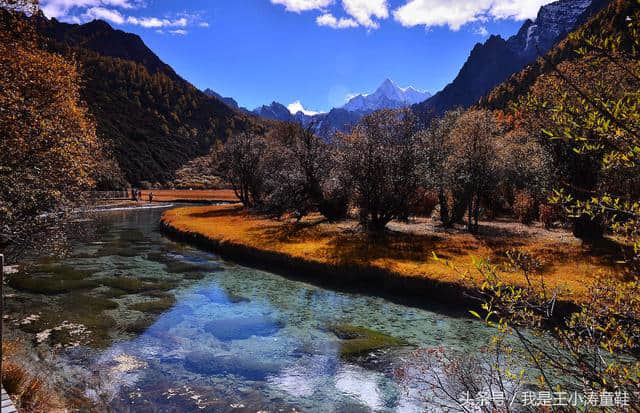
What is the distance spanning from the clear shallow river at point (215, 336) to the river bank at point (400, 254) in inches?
88.7

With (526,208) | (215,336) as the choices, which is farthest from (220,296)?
(526,208)

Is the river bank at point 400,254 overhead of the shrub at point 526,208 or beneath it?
beneath

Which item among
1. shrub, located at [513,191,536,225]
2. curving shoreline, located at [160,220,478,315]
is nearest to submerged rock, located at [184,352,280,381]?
curving shoreline, located at [160,220,478,315]

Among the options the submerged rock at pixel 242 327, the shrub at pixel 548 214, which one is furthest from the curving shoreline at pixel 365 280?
the shrub at pixel 548 214

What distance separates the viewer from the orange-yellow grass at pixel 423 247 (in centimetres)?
2097

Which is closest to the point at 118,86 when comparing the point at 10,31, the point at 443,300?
the point at 10,31

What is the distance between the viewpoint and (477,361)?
12836 millimetres

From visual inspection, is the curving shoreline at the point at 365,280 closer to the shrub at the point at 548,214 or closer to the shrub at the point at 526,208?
the shrub at the point at 548,214

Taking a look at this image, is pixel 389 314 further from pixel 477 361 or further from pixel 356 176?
pixel 356 176

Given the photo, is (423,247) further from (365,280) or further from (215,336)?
(215,336)

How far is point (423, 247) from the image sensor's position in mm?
27891

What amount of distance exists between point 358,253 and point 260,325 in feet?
37.8

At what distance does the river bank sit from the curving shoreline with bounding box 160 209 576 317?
6 cm

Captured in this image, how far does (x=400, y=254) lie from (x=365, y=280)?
394 centimetres
